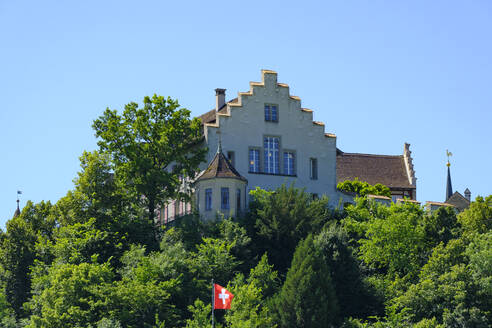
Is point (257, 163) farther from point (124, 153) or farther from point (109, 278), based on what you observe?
point (109, 278)

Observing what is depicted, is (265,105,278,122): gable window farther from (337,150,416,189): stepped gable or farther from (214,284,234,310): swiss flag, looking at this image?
(337,150,416,189): stepped gable

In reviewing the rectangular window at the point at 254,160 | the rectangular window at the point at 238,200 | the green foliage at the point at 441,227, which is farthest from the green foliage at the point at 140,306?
the green foliage at the point at 441,227

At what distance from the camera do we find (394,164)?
113562mm

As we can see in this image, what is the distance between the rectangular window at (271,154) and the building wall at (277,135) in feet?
1.15

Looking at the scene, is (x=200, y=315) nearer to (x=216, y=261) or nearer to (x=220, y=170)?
(x=216, y=261)

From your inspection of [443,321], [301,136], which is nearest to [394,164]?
[301,136]

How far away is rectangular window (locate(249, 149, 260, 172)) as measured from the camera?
81037 mm

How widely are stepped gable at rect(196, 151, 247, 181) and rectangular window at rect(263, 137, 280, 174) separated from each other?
439 cm

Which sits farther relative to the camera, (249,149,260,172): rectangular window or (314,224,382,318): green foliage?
(249,149,260,172): rectangular window

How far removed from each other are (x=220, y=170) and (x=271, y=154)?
6.66m

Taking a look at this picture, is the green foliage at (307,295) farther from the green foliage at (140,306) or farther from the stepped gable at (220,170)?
the stepped gable at (220,170)

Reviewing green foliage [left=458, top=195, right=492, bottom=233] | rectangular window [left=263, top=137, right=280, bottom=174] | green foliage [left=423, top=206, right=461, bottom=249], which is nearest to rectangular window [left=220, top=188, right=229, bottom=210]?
rectangular window [left=263, top=137, right=280, bottom=174]

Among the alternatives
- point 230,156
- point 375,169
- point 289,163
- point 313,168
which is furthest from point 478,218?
point 375,169

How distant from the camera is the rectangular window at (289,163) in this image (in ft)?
270
